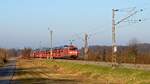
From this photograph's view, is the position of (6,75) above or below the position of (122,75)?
below

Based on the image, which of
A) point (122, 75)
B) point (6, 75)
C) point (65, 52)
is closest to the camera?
point (122, 75)

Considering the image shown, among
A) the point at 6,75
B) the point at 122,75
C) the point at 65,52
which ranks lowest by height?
the point at 6,75

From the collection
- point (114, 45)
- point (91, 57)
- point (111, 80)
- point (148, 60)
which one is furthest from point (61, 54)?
point (111, 80)

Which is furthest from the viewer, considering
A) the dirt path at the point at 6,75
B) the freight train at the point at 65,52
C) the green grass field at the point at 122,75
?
the freight train at the point at 65,52

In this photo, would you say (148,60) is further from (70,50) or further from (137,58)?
(70,50)

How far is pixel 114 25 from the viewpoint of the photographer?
48.4 metres

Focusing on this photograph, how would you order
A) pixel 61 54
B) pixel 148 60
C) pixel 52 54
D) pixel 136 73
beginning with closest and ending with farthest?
pixel 136 73 < pixel 148 60 < pixel 61 54 < pixel 52 54

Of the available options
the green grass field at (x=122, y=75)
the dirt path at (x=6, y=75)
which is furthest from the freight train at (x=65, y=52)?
the green grass field at (x=122, y=75)

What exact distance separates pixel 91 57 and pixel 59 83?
6841 centimetres

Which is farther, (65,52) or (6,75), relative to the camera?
(65,52)

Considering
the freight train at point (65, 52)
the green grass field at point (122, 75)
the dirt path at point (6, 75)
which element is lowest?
the dirt path at point (6, 75)

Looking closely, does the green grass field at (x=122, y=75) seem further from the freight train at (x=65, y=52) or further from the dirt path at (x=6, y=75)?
the freight train at (x=65, y=52)

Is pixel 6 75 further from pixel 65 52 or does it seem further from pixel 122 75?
pixel 65 52

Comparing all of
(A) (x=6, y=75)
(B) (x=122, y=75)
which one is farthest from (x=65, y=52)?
(B) (x=122, y=75)
